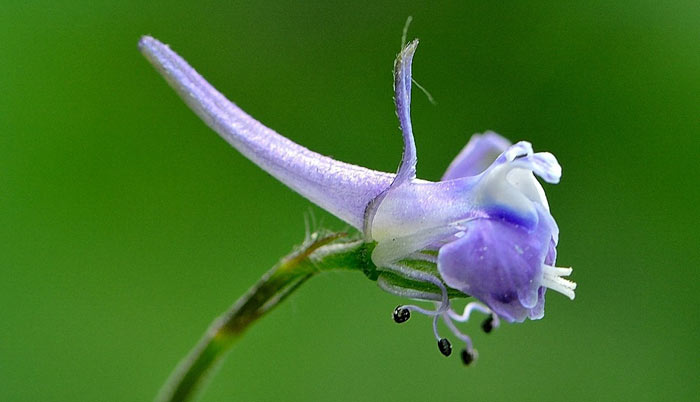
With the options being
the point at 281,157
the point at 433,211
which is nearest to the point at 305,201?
the point at 281,157

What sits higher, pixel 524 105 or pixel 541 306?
pixel 524 105

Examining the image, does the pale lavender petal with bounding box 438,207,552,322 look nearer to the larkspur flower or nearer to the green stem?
the larkspur flower

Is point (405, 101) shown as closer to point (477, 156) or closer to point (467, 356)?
point (477, 156)

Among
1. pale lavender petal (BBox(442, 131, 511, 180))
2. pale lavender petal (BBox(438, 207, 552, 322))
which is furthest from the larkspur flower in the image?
pale lavender petal (BBox(442, 131, 511, 180))

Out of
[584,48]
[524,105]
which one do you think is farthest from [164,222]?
[584,48]

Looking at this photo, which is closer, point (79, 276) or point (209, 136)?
point (79, 276)

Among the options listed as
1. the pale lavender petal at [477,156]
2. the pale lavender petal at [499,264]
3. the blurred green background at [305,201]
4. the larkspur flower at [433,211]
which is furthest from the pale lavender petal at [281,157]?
the blurred green background at [305,201]

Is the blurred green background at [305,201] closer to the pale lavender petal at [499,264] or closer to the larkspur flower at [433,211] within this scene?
the larkspur flower at [433,211]

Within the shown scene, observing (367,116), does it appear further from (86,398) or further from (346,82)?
(86,398)
